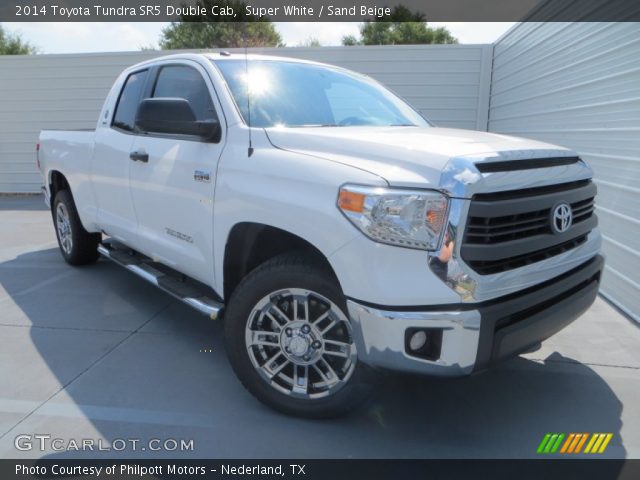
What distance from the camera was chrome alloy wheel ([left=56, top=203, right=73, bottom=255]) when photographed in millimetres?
5520

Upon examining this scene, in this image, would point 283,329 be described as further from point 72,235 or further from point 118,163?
point 72,235

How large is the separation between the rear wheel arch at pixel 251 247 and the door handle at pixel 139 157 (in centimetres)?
119

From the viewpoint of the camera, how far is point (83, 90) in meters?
11.8

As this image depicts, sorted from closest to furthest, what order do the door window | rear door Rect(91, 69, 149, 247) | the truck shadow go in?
1. the truck shadow
2. the door window
3. rear door Rect(91, 69, 149, 247)

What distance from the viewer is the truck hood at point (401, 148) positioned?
2.22 meters

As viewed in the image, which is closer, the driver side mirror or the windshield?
the driver side mirror

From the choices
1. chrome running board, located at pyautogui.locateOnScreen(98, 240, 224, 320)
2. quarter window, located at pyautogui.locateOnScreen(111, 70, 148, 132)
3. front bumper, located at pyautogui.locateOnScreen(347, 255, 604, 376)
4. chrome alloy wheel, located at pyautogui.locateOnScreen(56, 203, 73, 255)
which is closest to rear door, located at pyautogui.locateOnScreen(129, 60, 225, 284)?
chrome running board, located at pyautogui.locateOnScreen(98, 240, 224, 320)

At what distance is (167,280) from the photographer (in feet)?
12.1

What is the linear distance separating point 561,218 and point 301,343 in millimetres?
1495

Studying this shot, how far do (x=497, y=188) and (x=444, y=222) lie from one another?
0.32 m

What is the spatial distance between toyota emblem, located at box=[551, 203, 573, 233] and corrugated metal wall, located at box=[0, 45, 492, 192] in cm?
810

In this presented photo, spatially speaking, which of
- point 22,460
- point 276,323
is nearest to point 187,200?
point 276,323

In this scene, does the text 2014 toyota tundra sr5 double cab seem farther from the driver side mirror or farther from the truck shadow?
the truck shadow

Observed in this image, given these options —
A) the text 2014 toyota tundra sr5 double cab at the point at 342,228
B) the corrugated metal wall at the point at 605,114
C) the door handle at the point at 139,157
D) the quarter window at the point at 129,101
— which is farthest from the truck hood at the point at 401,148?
the corrugated metal wall at the point at 605,114
